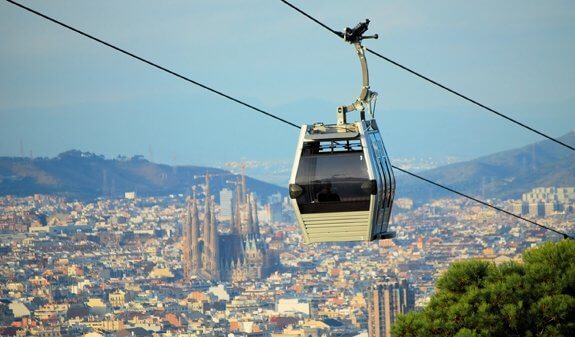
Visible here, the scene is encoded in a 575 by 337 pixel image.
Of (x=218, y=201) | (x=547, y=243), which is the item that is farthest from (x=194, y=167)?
(x=547, y=243)

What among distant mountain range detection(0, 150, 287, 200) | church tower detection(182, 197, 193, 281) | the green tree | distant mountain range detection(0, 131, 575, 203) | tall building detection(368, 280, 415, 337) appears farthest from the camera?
distant mountain range detection(0, 150, 287, 200)

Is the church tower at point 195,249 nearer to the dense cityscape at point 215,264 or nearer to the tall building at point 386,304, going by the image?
the dense cityscape at point 215,264

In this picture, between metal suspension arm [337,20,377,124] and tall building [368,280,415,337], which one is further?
tall building [368,280,415,337]

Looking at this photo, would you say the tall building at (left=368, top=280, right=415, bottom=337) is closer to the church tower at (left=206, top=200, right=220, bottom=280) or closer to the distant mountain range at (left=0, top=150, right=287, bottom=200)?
the church tower at (left=206, top=200, right=220, bottom=280)

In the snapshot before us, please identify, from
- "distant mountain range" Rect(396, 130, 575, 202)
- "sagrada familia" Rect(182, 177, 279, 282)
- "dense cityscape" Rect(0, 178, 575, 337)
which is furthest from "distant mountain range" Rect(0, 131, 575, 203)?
"sagrada familia" Rect(182, 177, 279, 282)

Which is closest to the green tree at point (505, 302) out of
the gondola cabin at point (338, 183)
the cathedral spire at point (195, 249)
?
the gondola cabin at point (338, 183)

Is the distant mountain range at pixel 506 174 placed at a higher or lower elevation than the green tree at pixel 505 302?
higher
